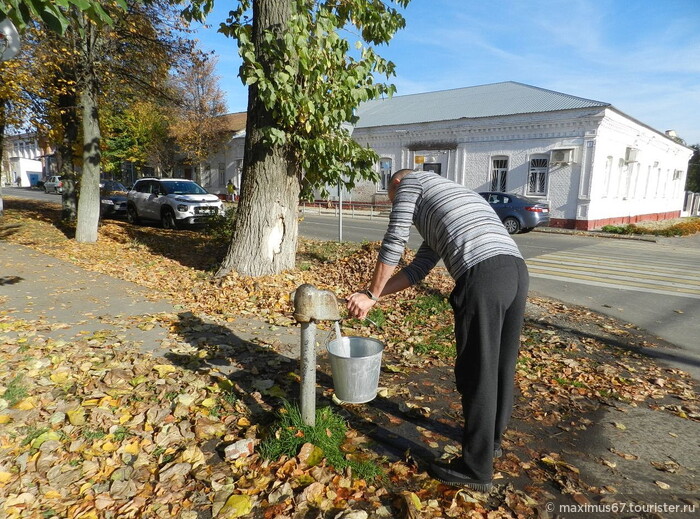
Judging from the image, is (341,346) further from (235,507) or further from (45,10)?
(45,10)

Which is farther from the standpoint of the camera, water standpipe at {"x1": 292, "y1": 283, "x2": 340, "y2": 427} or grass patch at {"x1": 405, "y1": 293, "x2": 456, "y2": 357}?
grass patch at {"x1": 405, "y1": 293, "x2": 456, "y2": 357}

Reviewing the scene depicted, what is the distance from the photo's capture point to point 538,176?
2233 centimetres

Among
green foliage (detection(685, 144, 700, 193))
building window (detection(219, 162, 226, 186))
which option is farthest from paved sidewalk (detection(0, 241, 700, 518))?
green foliage (detection(685, 144, 700, 193))

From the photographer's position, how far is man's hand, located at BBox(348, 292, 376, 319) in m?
2.72

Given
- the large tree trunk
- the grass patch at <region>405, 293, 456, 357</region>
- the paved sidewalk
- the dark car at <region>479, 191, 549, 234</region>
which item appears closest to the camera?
the paved sidewalk

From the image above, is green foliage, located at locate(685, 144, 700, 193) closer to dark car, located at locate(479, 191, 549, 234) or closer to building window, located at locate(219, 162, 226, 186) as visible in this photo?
dark car, located at locate(479, 191, 549, 234)

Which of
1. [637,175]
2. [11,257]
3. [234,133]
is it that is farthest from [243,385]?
[234,133]

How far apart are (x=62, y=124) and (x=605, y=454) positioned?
15.8 meters

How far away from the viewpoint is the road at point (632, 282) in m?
5.79

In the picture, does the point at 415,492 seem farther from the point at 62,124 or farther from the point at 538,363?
the point at 62,124

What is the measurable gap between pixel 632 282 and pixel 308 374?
26.4ft

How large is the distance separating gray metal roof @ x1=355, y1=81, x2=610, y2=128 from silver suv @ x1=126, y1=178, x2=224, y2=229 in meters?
10.4

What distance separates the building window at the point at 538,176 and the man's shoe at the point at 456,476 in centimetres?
2190

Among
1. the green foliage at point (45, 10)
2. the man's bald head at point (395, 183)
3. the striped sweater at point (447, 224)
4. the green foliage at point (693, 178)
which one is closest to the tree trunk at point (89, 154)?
the green foliage at point (45, 10)
